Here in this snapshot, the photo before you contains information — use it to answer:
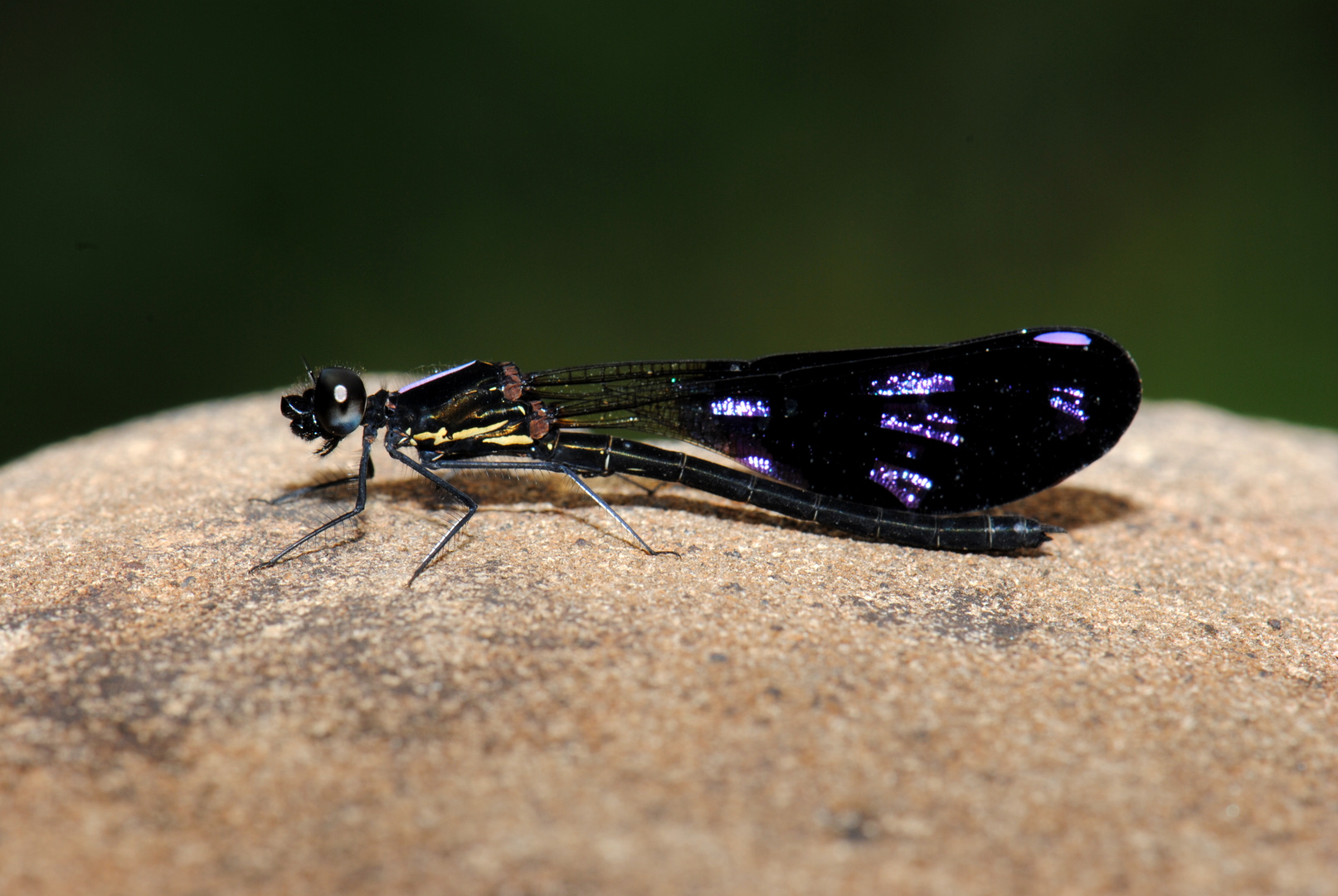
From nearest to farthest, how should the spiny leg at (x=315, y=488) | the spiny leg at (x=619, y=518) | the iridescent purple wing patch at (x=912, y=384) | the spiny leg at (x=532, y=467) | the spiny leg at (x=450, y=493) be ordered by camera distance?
the spiny leg at (x=450, y=493) < the spiny leg at (x=619, y=518) < the spiny leg at (x=532, y=467) < the iridescent purple wing patch at (x=912, y=384) < the spiny leg at (x=315, y=488)

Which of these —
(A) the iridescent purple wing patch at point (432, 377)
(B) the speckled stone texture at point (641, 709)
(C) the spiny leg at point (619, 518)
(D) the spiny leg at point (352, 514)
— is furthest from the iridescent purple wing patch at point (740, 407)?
(D) the spiny leg at point (352, 514)

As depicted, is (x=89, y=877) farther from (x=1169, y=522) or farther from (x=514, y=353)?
(x=514, y=353)

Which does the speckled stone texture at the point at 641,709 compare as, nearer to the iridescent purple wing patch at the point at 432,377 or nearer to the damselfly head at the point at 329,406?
the damselfly head at the point at 329,406

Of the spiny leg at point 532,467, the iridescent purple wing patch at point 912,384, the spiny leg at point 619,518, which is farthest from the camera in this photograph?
the iridescent purple wing patch at point 912,384

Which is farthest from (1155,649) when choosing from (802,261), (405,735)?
(802,261)

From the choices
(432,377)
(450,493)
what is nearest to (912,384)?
(450,493)

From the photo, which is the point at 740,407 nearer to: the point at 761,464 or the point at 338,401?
the point at 761,464
